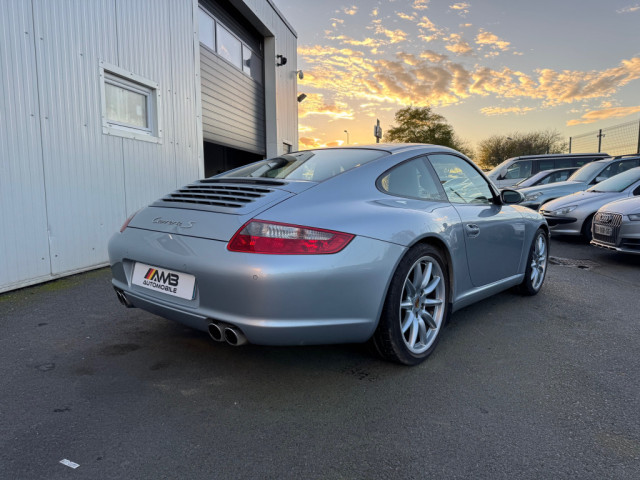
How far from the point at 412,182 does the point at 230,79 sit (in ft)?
31.5

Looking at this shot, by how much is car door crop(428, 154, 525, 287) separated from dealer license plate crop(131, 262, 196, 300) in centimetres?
188

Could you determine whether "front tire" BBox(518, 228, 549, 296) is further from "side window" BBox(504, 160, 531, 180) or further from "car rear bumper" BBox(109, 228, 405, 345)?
"side window" BBox(504, 160, 531, 180)

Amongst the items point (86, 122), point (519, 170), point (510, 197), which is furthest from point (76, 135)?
point (519, 170)

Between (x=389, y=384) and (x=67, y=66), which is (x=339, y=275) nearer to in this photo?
(x=389, y=384)

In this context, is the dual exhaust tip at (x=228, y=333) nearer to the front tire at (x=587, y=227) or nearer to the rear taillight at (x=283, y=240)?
the rear taillight at (x=283, y=240)

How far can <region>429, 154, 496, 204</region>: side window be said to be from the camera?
3.23 m

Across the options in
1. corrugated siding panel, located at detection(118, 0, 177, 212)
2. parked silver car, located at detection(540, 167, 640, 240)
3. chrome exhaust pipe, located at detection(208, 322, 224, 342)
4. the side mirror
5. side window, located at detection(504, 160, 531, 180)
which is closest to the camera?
chrome exhaust pipe, located at detection(208, 322, 224, 342)

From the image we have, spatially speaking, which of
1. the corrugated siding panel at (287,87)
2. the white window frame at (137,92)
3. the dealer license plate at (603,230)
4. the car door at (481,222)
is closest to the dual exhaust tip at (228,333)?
the car door at (481,222)

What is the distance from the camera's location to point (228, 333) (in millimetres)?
2166

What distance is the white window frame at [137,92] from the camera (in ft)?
18.6

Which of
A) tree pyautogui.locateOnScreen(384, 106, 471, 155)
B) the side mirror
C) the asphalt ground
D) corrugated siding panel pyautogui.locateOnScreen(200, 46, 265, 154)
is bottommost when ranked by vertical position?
the asphalt ground

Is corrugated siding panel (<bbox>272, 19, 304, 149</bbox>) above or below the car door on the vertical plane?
above

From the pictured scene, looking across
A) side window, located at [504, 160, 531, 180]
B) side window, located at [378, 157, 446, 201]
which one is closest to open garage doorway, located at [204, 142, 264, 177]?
side window, located at [504, 160, 531, 180]

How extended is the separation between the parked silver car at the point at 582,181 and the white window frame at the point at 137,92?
784 centimetres
